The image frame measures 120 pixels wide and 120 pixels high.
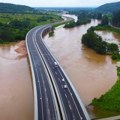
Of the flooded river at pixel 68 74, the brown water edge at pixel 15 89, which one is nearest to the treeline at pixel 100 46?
Result: the flooded river at pixel 68 74

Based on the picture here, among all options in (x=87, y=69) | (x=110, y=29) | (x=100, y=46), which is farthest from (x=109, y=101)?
(x=110, y=29)

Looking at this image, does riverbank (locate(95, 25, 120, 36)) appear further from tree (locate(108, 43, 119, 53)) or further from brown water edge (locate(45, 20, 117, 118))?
tree (locate(108, 43, 119, 53))

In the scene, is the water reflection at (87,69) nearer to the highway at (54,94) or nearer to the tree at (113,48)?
the highway at (54,94)

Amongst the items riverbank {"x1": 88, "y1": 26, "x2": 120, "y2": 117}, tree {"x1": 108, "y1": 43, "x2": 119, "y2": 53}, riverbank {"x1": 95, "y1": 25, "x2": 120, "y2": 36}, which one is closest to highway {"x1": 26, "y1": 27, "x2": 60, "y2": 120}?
riverbank {"x1": 88, "y1": 26, "x2": 120, "y2": 117}

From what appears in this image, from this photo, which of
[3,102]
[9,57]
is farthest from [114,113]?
[9,57]

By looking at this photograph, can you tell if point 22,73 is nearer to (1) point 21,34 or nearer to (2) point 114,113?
(2) point 114,113

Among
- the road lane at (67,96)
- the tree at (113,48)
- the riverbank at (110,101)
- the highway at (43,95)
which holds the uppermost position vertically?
the tree at (113,48)
